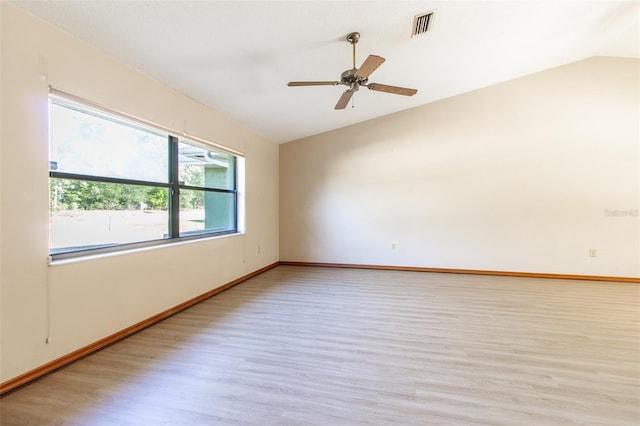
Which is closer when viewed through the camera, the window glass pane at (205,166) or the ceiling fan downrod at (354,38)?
the ceiling fan downrod at (354,38)

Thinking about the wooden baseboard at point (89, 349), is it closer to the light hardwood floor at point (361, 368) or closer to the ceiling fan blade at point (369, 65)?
the light hardwood floor at point (361, 368)

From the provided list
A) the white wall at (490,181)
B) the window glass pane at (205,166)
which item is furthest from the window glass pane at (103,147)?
the white wall at (490,181)

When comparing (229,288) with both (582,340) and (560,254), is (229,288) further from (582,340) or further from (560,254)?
(560,254)

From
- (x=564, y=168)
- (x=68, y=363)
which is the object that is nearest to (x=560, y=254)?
(x=564, y=168)

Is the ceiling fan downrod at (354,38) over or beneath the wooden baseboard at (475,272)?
over

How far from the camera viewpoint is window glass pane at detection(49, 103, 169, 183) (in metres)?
2.05

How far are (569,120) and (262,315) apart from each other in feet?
18.2

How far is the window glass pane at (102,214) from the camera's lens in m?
→ 2.07

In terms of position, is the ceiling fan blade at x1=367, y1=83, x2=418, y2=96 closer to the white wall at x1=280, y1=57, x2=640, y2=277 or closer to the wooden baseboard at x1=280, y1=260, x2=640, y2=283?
the white wall at x1=280, y1=57, x2=640, y2=277

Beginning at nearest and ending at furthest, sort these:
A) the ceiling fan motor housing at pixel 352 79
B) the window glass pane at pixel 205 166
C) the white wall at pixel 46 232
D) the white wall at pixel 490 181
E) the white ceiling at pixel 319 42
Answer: the white wall at pixel 46 232 → the white ceiling at pixel 319 42 → the ceiling fan motor housing at pixel 352 79 → the window glass pane at pixel 205 166 → the white wall at pixel 490 181

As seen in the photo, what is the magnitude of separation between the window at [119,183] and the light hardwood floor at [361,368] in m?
0.92

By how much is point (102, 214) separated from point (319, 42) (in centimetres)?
249

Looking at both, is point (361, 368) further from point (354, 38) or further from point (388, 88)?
point (354, 38)

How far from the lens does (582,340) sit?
238cm
